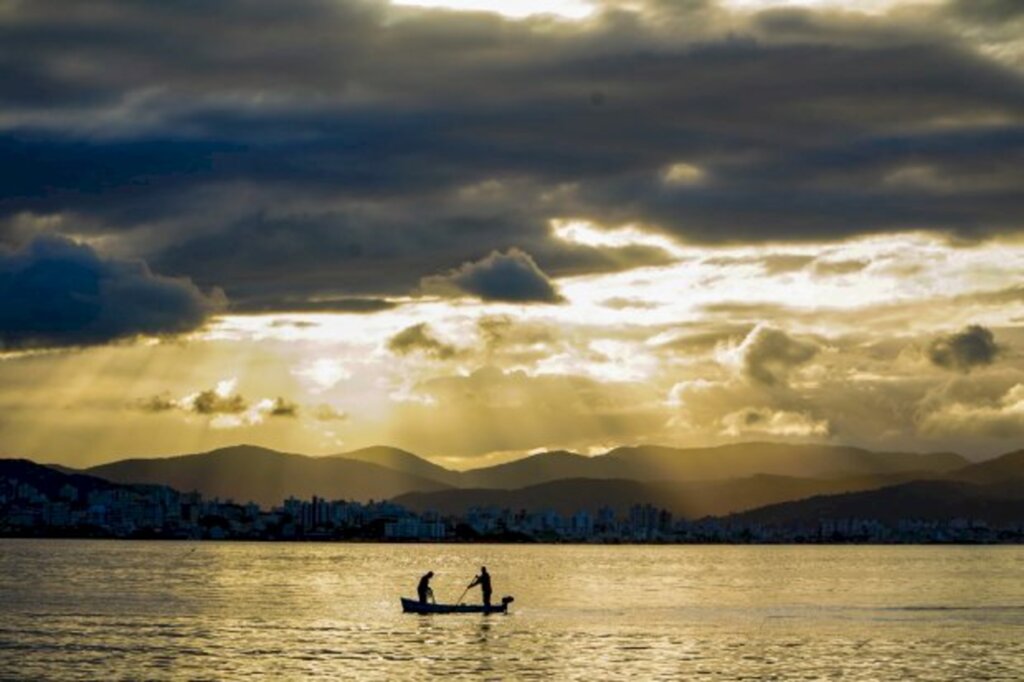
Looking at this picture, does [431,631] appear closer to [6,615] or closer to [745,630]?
[745,630]

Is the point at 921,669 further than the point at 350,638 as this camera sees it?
No

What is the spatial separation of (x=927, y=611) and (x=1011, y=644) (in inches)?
1426

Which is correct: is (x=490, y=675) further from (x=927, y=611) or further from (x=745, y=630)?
(x=927, y=611)

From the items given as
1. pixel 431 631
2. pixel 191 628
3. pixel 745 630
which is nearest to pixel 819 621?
pixel 745 630

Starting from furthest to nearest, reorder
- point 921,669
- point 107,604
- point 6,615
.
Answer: point 107,604 → point 6,615 → point 921,669

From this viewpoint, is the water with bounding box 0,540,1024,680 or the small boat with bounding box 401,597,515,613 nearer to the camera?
the water with bounding box 0,540,1024,680

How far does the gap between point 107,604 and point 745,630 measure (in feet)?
188

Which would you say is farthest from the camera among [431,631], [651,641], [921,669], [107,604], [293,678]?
[107,604]

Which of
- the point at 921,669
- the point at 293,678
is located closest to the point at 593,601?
the point at 921,669

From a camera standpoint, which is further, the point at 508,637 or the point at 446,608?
the point at 446,608

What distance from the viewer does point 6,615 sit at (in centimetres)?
12100

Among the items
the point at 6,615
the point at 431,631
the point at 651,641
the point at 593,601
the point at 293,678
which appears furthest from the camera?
the point at 593,601

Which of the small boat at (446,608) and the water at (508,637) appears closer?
the water at (508,637)

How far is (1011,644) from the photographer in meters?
103
